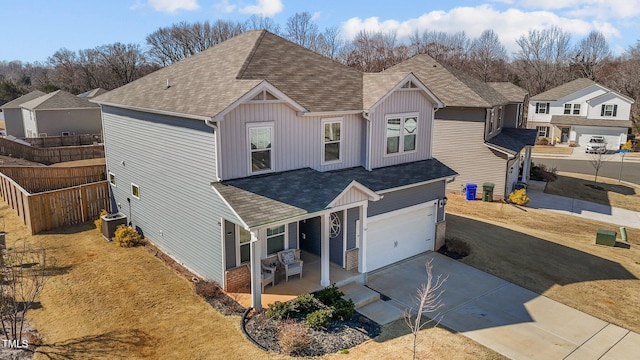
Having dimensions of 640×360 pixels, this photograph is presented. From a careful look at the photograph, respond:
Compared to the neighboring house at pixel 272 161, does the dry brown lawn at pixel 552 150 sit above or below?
below

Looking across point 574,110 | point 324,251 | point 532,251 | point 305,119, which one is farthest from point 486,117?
point 574,110

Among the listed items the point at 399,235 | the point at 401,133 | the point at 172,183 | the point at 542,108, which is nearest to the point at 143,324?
the point at 172,183

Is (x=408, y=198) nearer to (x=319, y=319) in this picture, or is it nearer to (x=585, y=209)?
(x=319, y=319)

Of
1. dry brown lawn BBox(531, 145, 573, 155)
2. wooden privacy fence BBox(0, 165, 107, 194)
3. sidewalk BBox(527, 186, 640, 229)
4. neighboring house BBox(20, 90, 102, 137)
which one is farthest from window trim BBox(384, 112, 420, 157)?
dry brown lawn BBox(531, 145, 573, 155)

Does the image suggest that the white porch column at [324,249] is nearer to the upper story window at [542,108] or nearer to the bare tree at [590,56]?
the upper story window at [542,108]

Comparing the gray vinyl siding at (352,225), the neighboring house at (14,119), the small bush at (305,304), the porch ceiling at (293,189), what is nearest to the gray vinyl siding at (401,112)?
the porch ceiling at (293,189)

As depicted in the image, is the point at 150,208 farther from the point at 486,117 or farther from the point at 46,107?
the point at 46,107
